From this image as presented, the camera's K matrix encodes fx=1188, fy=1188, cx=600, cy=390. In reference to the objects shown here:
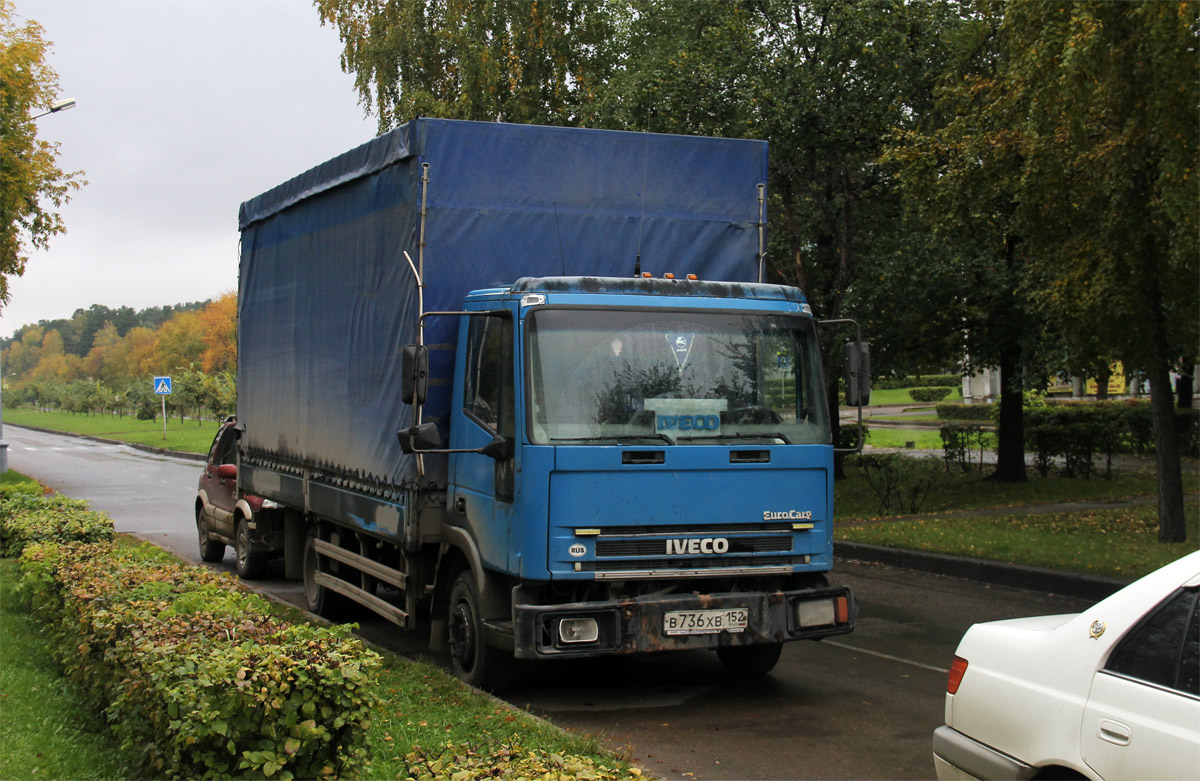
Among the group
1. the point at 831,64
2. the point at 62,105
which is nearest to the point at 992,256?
the point at 831,64

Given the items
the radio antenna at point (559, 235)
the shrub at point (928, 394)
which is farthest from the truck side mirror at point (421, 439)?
the shrub at point (928, 394)

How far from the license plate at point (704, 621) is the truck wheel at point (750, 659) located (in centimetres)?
97

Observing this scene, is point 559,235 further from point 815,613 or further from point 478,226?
point 815,613

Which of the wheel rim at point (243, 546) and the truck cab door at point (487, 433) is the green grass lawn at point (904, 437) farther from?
the truck cab door at point (487, 433)

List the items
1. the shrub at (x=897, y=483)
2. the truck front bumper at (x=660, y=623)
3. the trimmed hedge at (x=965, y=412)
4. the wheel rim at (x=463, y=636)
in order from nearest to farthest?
1. the truck front bumper at (x=660, y=623)
2. the wheel rim at (x=463, y=636)
3. the shrub at (x=897, y=483)
4. the trimmed hedge at (x=965, y=412)

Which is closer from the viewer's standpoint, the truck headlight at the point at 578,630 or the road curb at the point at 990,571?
the truck headlight at the point at 578,630

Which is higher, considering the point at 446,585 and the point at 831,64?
the point at 831,64

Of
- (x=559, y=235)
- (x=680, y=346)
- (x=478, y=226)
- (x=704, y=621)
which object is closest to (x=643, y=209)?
(x=559, y=235)

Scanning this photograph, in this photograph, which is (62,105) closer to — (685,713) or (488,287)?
(488,287)

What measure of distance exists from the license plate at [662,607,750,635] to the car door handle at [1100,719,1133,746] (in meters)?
3.44

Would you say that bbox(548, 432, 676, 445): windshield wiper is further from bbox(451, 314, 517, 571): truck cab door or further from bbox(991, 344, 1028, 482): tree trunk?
bbox(991, 344, 1028, 482): tree trunk

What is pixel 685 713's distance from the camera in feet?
24.1

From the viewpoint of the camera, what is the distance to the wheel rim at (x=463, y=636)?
25.4 ft

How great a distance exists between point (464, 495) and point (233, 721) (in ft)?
11.8
